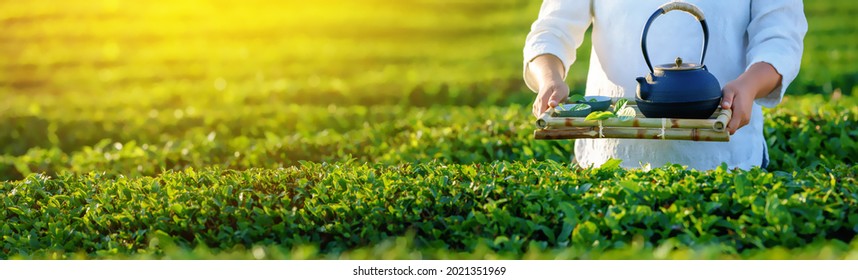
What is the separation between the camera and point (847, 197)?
313cm

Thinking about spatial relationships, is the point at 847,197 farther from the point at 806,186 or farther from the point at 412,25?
the point at 412,25

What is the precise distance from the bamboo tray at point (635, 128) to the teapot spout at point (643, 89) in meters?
0.11

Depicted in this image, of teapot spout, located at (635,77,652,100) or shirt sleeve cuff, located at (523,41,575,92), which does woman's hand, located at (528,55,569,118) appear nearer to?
shirt sleeve cuff, located at (523,41,575,92)

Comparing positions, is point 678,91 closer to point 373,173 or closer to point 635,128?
point 635,128

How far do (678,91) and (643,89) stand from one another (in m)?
0.13

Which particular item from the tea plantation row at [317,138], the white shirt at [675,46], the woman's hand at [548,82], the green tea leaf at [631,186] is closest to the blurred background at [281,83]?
the tea plantation row at [317,138]

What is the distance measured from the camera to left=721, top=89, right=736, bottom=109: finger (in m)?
3.21

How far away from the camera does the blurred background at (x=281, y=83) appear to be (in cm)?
576

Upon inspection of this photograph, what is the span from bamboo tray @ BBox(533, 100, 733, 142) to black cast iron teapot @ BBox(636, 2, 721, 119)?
0.21ft

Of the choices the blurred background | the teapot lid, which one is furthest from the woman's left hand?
the blurred background

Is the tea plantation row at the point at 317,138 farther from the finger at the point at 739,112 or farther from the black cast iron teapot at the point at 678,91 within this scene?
the finger at the point at 739,112

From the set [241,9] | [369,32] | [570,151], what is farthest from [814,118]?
[241,9]

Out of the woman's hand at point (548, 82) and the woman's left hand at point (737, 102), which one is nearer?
the woman's left hand at point (737, 102)

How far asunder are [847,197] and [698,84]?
578 millimetres
